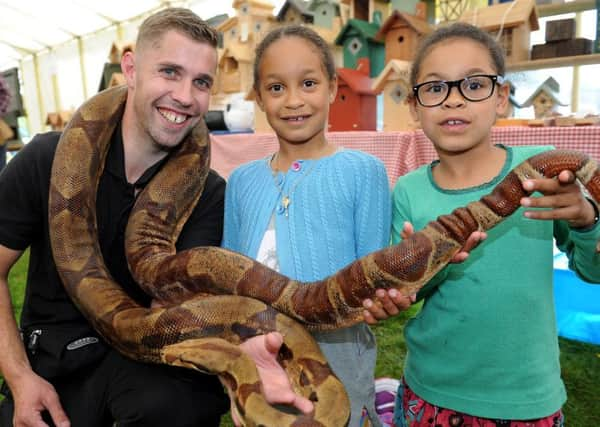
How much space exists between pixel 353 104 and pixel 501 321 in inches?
119

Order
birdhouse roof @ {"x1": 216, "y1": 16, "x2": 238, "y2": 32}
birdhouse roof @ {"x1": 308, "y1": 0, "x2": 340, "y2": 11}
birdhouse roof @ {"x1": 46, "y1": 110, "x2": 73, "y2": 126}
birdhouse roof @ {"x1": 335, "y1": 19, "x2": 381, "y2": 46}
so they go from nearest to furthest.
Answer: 1. birdhouse roof @ {"x1": 335, "y1": 19, "x2": 381, "y2": 46}
2. birdhouse roof @ {"x1": 308, "y1": 0, "x2": 340, "y2": 11}
3. birdhouse roof @ {"x1": 216, "y1": 16, "x2": 238, "y2": 32}
4. birdhouse roof @ {"x1": 46, "y1": 110, "x2": 73, "y2": 126}

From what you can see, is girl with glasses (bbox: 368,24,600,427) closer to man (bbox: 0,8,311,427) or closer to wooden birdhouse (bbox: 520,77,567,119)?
man (bbox: 0,8,311,427)

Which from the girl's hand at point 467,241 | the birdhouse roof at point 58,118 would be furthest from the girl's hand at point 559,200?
the birdhouse roof at point 58,118

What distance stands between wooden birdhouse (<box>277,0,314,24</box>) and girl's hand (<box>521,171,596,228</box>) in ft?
16.1

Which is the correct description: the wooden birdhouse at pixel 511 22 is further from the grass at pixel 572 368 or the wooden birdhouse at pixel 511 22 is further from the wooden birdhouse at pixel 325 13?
the grass at pixel 572 368

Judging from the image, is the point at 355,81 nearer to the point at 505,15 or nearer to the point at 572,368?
the point at 505,15

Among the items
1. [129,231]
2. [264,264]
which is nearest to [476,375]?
[264,264]

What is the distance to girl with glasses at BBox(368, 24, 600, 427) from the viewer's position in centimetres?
175

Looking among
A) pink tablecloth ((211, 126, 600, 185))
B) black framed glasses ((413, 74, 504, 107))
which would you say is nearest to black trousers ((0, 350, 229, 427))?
black framed glasses ((413, 74, 504, 107))

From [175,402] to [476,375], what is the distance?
1237 mm

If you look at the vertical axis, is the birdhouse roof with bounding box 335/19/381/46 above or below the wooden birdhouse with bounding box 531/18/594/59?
above

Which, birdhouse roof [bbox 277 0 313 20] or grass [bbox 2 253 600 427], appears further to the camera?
birdhouse roof [bbox 277 0 313 20]

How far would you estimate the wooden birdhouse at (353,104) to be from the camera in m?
4.30

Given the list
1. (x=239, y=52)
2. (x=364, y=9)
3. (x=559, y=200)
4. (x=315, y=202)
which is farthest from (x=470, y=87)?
(x=239, y=52)
